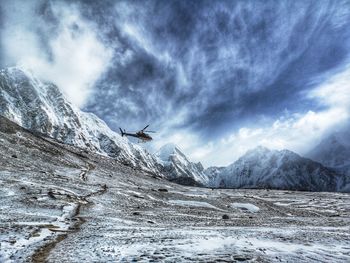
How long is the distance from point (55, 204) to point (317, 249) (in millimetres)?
29049

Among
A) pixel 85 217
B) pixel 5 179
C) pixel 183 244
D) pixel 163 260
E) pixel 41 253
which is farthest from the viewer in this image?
pixel 5 179

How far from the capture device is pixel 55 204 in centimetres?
3516

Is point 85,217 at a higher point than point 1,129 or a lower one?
lower

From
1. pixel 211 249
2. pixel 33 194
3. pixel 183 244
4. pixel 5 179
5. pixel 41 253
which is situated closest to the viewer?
pixel 41 253

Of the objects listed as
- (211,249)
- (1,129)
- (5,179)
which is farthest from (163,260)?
(1,129)

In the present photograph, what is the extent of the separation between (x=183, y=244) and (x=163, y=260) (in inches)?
162

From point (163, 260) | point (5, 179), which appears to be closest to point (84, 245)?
point (163, 260)

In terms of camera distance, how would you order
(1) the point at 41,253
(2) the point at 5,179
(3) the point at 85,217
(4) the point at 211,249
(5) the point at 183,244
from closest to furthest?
1. (1) the point at 41,253
2. (4) the point at 211,249
3. (5) the point at 183,244
4. (3) the point at 85,217
5. (2) the point at 5,179

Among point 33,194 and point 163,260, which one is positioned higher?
point 33,194

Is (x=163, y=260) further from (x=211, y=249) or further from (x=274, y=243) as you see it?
(x=274, y=243)

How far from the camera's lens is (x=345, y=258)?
15133 mm

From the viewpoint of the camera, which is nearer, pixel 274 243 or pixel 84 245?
pixel 84 245

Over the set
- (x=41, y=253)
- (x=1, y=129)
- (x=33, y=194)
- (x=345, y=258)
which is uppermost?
(x=1, y=129)

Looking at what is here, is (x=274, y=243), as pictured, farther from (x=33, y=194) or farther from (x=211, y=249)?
(x=33, y=194)
